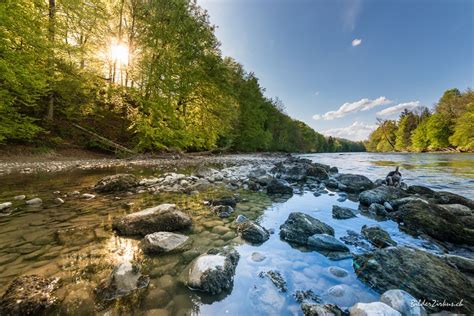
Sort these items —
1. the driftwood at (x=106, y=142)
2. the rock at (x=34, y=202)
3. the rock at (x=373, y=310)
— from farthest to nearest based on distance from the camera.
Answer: the driftwood at (x=106, y=142)
the rock at (x=34, y=202)
the rock at (x=373, y=310)

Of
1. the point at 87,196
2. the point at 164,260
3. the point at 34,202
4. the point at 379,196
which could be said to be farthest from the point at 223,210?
the point at 379,196

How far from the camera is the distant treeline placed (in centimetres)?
4250

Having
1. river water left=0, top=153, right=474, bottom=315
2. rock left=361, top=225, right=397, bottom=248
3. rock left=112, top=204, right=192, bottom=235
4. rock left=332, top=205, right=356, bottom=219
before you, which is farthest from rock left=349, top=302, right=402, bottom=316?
rock left=332, top=205, right=356, bottom=219

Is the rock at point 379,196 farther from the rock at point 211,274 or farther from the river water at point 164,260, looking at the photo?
the rock at point 211,274

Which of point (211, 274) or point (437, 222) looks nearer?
point (211, 274)

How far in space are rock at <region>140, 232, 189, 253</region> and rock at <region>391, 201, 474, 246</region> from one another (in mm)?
4248

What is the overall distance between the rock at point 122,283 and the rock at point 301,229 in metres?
2.19

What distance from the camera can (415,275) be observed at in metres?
2.25

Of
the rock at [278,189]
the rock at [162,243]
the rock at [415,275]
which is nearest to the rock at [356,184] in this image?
the rock at [278,189]

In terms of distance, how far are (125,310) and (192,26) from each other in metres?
21.9

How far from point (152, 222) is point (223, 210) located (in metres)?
1.59

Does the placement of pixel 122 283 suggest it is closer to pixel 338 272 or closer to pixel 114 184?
pixel 338 272

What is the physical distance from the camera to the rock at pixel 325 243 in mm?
3002

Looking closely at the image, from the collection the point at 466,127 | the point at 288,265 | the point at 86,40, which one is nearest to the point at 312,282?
the point at 288,265
